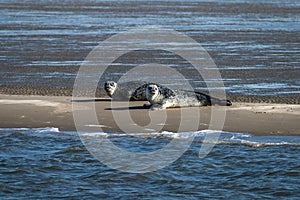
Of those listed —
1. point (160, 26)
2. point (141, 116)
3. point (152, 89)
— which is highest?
point (152, 89)

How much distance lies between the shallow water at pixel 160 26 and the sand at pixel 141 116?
2052 mm

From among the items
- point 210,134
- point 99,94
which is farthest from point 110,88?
point 210,134

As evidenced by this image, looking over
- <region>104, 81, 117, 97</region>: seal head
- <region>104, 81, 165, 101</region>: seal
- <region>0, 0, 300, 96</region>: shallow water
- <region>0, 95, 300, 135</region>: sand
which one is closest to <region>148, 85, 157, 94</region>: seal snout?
<region>0, 95, 300, 135</region>: sand

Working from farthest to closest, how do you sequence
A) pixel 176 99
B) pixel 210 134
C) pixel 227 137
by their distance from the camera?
pixel 176 99 → pixel 210 134 → pixel 227 137

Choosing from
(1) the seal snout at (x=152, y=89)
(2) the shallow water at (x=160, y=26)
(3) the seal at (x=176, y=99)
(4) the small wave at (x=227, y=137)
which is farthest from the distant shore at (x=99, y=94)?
(4) the small wave at (x=227, y=137)

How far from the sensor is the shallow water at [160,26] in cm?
1531

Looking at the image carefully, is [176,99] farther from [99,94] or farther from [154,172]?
[154,172]

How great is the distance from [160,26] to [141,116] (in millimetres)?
16624

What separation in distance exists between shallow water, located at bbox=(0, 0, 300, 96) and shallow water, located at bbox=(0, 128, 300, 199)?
4.03 metres

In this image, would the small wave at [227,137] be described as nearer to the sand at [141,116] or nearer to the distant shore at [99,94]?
the sand at [141,116]

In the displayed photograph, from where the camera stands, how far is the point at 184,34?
24.4 meters

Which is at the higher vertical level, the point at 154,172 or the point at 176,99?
the point at 176,99

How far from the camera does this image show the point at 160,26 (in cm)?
2745

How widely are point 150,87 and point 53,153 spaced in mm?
2816
